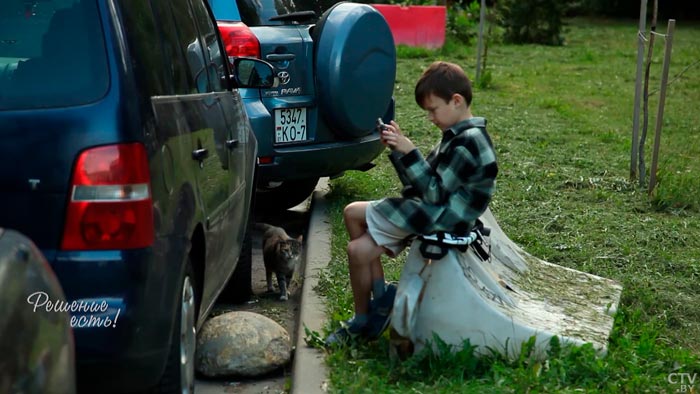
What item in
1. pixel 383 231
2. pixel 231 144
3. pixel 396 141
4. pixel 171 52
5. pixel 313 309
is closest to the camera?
pixel 171 52

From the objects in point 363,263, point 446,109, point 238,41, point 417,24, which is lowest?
point 417,24

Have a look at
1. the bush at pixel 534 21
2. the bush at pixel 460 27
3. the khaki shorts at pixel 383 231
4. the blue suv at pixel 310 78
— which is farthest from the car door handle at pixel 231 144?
the bush at pixel 534 21

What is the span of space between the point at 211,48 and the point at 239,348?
1.53 metres

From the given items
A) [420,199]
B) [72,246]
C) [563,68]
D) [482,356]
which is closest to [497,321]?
[482,356]

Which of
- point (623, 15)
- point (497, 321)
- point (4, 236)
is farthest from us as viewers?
point (623, 15)

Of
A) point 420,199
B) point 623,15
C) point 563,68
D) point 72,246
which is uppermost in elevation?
point 72,246

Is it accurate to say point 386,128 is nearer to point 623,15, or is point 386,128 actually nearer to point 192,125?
point 192,125

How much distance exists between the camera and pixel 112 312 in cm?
359

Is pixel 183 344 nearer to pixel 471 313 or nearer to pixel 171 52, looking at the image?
pixel 171 52

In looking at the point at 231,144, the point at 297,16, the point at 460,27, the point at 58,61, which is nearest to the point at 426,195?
the point at 231,144

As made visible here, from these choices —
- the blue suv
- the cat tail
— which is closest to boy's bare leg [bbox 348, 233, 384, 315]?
the cat tail

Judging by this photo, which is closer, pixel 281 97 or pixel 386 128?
pixel 386 128

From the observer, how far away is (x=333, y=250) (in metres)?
7.04

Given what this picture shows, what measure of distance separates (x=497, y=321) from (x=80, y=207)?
197cm
